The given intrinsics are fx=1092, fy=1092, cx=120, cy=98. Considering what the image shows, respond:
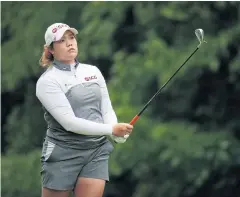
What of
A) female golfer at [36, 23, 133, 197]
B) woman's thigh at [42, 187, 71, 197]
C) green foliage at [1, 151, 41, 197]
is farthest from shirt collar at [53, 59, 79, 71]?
green foliage at [1, 151, 41, 197]

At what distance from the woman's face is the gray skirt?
0.39 m

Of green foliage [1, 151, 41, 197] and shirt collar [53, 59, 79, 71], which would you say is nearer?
shirt collar [53, 59, 79, 71]

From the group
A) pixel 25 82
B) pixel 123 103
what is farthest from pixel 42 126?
pixel 123 103

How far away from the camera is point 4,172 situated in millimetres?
13078

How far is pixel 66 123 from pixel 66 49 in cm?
35

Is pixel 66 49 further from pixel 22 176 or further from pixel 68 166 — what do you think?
pixel 22 176

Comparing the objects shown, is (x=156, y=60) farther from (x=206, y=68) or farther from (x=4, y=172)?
(x=4, y=172)

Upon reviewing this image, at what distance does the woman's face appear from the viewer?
16.1 ft

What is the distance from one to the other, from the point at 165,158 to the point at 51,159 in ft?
23.6

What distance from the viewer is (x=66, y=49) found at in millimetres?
4938

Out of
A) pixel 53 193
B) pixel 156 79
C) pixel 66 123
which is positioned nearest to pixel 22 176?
pixel 156 79

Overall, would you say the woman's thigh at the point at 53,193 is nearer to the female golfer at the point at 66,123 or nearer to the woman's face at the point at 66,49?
the female golfer at the point at 66,123

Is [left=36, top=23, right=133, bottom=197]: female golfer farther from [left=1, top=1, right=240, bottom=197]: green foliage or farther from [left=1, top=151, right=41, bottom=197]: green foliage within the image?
[left=1, top=151, right=41, bottom=197]: green foliage

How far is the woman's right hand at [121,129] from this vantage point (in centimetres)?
481
